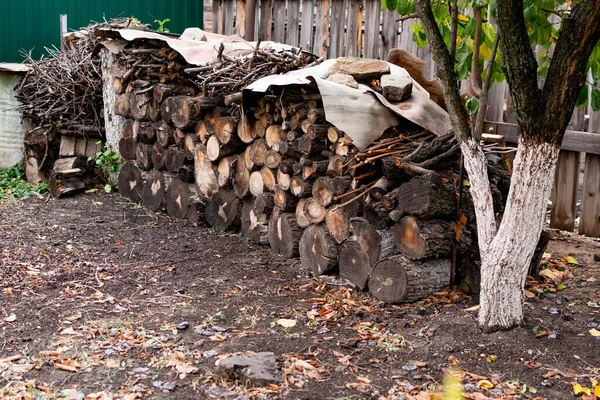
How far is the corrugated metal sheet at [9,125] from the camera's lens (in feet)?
27.4

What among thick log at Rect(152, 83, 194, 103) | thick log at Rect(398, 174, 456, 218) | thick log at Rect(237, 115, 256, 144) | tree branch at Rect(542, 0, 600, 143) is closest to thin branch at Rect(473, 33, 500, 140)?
tree branch at Rect(542, 0, 600, 143)

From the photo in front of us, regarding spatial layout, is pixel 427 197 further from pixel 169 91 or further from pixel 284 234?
pixel 169 91

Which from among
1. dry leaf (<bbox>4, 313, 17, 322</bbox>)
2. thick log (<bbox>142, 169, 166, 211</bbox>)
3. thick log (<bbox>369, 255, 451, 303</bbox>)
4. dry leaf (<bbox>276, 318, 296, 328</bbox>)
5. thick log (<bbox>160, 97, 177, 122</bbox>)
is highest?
thick log (<bbox>160, 97, 177, 122</bbox>)

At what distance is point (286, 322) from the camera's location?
4395 mm

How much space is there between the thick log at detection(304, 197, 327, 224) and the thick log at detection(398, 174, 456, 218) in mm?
826

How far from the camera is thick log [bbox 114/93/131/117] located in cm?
734

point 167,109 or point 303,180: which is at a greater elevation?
point 167,109

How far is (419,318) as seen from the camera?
4359 mm

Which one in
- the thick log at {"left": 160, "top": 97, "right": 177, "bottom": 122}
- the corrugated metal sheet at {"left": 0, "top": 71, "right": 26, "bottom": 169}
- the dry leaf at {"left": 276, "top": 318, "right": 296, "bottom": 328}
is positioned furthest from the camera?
the corrugated metal sheet at {"left": 0, "top": 71, "right": 26, "bottom": 169}

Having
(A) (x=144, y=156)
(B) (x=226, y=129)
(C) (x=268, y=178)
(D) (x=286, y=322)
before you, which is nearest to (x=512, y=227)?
(D) (x=286, y=322)

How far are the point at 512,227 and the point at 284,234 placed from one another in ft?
7.25

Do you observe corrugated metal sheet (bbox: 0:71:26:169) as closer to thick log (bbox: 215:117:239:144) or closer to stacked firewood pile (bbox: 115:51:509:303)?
stacked firewood pile (bbox: 115:51:509:303)

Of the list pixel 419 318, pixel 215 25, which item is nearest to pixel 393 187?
pixel 419 318

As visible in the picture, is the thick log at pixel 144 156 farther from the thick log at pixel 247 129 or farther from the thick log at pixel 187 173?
the thick log at pixel 247 129
